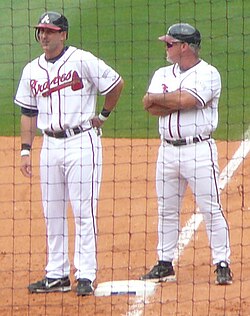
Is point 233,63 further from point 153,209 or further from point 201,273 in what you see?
point 201,273

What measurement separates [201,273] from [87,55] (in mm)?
1786

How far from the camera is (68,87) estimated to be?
296 inches

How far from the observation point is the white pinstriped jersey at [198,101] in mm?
7516

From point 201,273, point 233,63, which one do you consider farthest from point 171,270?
point 233,63

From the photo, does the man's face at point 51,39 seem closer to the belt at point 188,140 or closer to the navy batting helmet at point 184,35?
the navy batting helmet at point 184,35

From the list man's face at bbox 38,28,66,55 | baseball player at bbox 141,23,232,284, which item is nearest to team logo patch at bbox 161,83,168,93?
baseball player at bbox 141,23,232,284

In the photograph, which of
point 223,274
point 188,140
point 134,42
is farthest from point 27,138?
point 134,42

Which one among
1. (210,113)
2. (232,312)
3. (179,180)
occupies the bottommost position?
(232,312)

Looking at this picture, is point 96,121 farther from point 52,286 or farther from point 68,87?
point 52,286

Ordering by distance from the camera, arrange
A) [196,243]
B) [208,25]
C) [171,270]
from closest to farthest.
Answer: [171,270], [196,243], [208,25]

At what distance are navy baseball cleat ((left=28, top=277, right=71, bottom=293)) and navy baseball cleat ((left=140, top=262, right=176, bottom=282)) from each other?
0.56m

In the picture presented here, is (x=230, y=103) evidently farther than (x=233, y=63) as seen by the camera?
No

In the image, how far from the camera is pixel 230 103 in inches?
474

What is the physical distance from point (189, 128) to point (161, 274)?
1.08 metres
